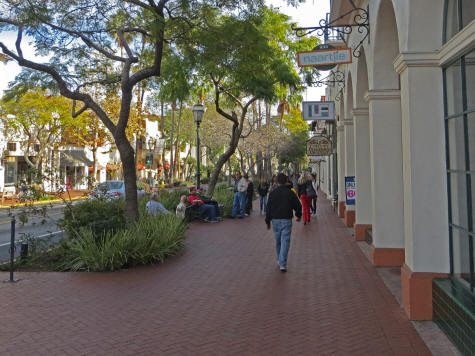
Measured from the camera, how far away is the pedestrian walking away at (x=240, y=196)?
17.4 meters

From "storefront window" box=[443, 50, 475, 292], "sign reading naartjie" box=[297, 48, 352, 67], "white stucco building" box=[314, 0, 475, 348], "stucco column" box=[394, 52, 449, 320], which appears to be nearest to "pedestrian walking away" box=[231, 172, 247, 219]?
"sign reading naartjie" box=[297, 48, 352, 67]

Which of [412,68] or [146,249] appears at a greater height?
[412,68]

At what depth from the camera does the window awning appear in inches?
1669

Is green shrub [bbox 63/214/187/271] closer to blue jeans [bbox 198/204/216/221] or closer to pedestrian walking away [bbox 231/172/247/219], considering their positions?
blue jeans [bbox 198/204/216/221]

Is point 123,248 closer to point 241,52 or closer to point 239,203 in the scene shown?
point 241,52

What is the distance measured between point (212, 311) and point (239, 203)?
1226cm

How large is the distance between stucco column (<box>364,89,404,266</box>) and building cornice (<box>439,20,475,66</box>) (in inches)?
101

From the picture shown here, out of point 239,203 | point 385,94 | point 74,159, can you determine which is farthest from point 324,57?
point 74,159

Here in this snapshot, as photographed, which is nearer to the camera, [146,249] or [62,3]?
[146,249]

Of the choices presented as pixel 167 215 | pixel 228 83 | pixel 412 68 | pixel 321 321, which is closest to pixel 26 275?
pixel 167 215

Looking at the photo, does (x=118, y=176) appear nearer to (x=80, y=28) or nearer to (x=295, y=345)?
(x=80, y=28)

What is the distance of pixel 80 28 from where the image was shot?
11.0m

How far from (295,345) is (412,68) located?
11.6 feet

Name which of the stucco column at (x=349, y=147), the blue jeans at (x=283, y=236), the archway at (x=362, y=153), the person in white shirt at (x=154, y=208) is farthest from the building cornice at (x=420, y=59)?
the person in white shirt at (x=154, y=208)
